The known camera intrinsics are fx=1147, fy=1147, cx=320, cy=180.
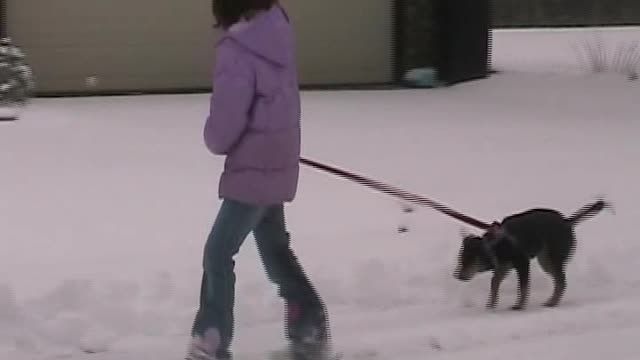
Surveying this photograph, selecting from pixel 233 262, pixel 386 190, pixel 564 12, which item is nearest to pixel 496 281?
pixel 386 190

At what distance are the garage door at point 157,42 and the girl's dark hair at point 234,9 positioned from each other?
10.2 meters

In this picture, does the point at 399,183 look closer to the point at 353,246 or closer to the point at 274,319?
the point at 353,246

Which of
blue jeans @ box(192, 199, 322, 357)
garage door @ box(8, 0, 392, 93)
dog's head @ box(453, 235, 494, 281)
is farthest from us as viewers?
garage door @ box(8, 0, 392, 93)

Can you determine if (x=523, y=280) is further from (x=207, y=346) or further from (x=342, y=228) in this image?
(x=342, y=228)

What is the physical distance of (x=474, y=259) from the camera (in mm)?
5070

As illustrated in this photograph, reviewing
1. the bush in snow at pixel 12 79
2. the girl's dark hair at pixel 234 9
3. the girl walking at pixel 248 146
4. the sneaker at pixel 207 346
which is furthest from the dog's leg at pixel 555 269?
the bush in snow at pixel 12 79

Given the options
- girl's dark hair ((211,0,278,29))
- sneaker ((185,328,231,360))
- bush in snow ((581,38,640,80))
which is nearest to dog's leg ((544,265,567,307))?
sneaker ((185,328,231,360))

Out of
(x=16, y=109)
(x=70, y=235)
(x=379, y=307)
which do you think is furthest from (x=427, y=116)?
(x=379, y=307)

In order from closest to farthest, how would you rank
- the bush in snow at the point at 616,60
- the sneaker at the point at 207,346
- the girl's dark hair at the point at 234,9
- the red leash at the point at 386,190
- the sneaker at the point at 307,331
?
the girl's dark hair at the point at 234,9 < the sneaker at the point at 207,346 < the sneaker at the point at 307,331 < the red leash at the point at 386,190 < the bush in snow at the point at 616,60

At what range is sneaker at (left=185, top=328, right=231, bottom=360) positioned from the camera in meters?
4.21

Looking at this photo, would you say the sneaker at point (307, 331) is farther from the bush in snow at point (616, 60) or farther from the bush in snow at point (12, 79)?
the bush in snow at point (616, 60)

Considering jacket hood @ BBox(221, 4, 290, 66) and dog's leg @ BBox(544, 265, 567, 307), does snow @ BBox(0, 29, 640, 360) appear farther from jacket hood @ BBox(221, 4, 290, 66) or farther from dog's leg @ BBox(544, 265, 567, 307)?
jacket hood @ BBox(221, 4, 290, 66)

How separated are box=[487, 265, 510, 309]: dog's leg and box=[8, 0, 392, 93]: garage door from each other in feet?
31.3

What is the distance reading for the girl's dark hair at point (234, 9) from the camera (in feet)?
12.8
